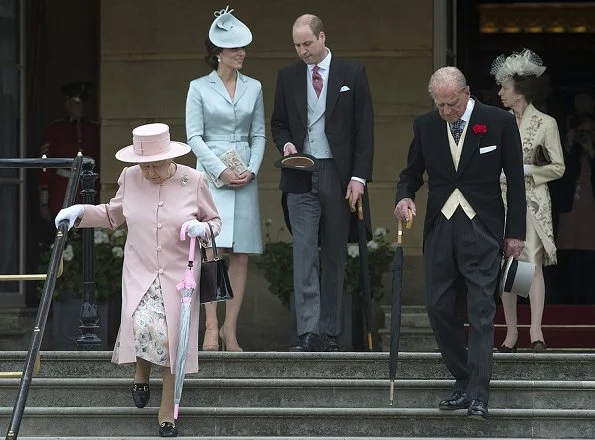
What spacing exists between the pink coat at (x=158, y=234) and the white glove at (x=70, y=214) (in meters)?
0.05

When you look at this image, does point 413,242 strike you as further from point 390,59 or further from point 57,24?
point 57,24

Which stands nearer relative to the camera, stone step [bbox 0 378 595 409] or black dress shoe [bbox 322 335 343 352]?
stone step [bbox 0 378 595 409]

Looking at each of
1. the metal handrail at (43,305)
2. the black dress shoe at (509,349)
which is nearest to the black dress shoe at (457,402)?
the black dress shoe at (509,349)

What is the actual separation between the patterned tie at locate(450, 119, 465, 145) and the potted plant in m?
3.46

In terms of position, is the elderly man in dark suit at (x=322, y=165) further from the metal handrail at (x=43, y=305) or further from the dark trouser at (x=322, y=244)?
the metal handrail at (x=43, y=305)

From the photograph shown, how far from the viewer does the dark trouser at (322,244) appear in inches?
402

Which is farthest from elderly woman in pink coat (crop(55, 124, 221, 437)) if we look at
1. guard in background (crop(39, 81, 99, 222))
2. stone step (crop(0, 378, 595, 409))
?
guard in background (crop(39, 81, 99, 222))

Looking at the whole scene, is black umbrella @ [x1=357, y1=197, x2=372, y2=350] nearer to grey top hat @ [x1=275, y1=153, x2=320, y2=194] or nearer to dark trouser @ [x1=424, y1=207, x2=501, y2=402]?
grey top hat @ [x1=275, y1=153, x2=320, y2=194]

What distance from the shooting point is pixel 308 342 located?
10.1m

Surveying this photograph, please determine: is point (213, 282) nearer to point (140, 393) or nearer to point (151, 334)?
point (151, 334)

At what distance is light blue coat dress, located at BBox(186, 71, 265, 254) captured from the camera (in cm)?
1052

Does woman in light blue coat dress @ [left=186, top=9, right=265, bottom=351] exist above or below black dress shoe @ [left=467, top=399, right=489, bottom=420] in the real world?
above

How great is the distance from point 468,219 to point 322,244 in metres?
1.36

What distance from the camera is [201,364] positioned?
32.4 ft
